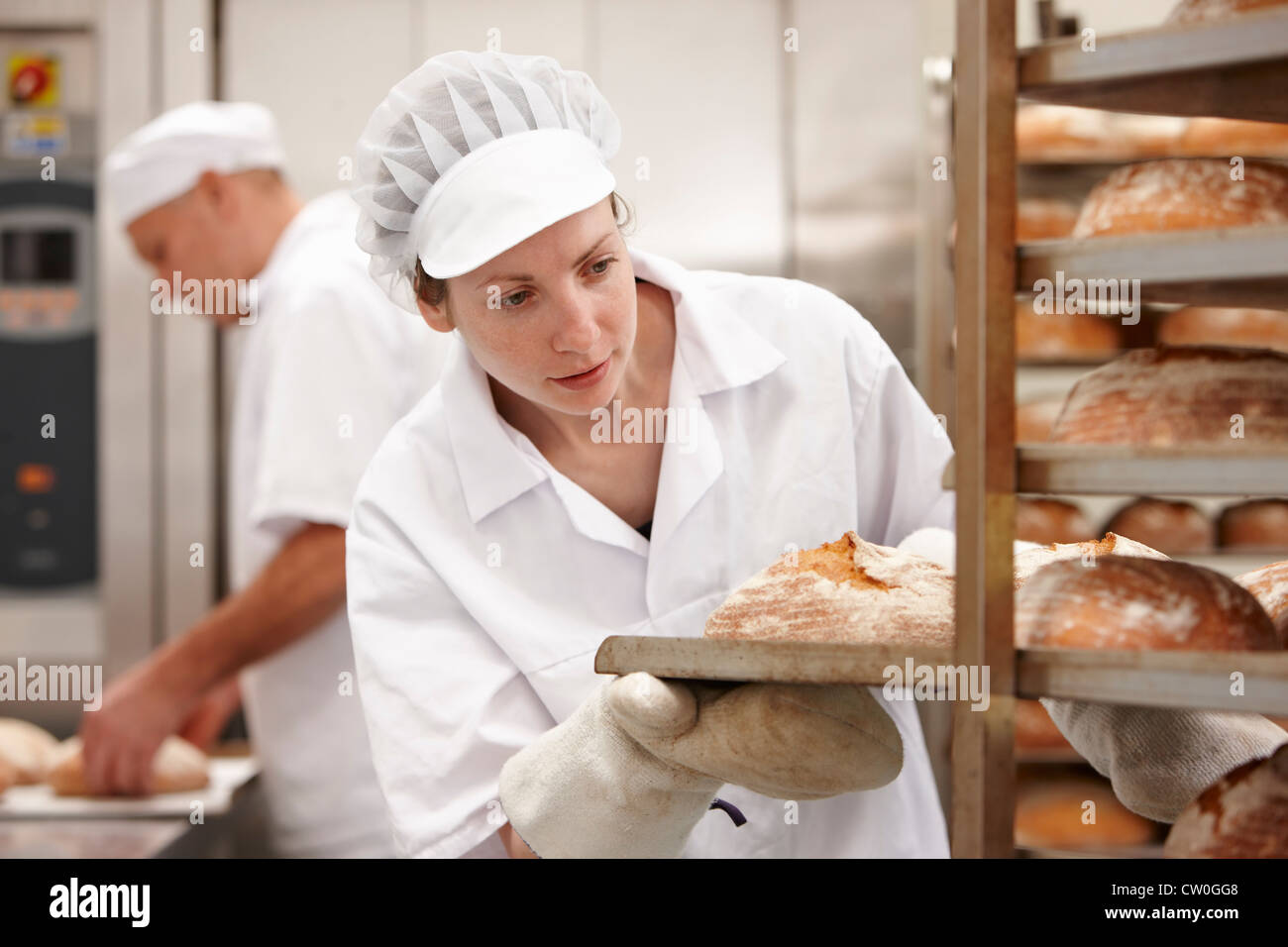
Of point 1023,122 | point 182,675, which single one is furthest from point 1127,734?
point 1023,122

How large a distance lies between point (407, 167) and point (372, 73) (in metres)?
1.38

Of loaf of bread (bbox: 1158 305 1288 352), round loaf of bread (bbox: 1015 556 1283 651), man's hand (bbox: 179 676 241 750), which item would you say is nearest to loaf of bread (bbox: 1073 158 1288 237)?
round loaf of bread (bbox: 1015 556 1283 651)

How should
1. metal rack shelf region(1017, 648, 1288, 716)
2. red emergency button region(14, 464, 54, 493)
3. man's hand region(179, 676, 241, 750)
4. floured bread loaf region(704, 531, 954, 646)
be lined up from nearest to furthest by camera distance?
metal rack shelf region(1017, 648, 1288, 716), floured bread loaf region(704, 531, 954, 646), man's hand region(179, 676, 241, 750), red emergency button region(14, 464, 54, 493)

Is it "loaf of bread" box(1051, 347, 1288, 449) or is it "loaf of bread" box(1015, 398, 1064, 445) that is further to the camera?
"loaf of bread" box(1015, 398, 1064, 445)

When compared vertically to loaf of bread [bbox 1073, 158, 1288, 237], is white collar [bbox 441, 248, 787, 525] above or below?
below

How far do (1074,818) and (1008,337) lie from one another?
2598mm

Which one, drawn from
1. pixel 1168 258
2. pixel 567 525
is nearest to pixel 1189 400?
pixel 1168 258

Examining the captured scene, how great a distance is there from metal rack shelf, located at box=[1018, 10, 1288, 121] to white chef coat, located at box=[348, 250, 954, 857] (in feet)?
1.39

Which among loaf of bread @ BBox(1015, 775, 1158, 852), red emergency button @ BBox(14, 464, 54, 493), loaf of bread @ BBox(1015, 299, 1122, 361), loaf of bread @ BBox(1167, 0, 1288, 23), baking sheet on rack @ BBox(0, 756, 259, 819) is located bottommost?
loaf of bread @ BBox(1015, 775, 1158, 852)

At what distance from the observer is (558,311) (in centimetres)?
100

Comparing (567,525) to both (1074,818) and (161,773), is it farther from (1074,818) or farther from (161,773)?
(1074,818)

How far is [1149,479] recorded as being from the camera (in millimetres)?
710

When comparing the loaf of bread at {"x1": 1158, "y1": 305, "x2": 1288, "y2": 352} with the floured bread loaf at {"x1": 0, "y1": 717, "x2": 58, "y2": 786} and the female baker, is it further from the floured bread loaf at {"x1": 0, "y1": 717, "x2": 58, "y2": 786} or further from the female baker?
the floured bread loaf at {"x1": 0, "y1": 717, "x2": 58, "y2": 786}

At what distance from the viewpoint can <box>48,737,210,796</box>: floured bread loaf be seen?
1997mm
